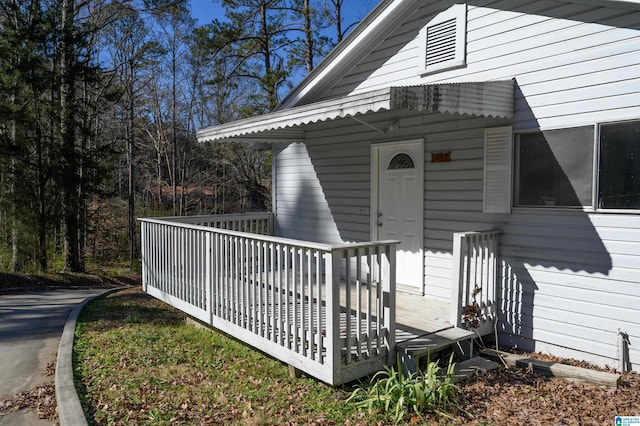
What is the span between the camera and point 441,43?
19.6 ft

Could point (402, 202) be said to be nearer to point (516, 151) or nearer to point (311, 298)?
point (516, 151)

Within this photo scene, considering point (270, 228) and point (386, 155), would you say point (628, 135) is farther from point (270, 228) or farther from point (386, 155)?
point (270, 228)

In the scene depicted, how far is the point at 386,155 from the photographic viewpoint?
6773 mm

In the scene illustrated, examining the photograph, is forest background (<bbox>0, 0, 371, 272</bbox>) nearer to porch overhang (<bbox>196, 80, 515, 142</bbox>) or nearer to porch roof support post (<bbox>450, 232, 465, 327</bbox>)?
porch overhang (<bbox>196, 80, 515, 142</bbox>)

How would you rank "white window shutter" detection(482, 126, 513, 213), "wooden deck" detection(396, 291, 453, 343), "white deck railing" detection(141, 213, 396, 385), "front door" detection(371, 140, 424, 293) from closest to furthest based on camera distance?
1. "white deck railing" detection(141, 213, 396, 385)
2. "wooden deck" detection(396, 291, 453, 343)
3. "white window shutter" detection(482, 126, 513, 213)
4. "front door" detection(371, 140, 424, 293)

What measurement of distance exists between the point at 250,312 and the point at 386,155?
329cm

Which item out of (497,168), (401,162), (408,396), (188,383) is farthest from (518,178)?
A: (188,383)

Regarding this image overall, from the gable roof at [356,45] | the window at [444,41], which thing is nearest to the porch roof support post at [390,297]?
the window at [444,41]

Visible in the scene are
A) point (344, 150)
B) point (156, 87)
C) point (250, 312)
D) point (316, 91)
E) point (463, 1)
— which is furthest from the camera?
point (156, 87)

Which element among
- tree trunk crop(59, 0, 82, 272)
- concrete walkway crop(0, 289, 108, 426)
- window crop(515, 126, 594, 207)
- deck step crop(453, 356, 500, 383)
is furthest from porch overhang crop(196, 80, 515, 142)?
tree trunk crop(59, 0, 82, 272)

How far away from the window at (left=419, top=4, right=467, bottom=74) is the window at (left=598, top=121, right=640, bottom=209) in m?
2.07

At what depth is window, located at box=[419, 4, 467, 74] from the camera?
5738mm

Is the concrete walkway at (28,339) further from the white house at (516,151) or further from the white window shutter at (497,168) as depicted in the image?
the white window shutter at (497,168)

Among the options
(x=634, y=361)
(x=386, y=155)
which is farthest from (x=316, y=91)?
(x=634, y=361)
